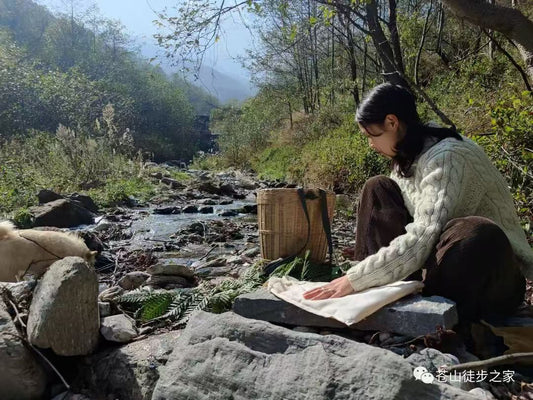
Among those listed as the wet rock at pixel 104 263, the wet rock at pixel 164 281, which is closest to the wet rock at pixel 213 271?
the wet rock at pixel 164 281

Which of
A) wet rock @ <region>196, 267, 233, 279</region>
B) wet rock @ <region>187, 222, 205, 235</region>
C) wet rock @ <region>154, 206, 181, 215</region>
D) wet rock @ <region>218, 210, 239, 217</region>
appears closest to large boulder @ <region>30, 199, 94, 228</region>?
wet rock @ <region>154, 206, 181, 215</region>

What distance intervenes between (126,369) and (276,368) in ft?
3.16

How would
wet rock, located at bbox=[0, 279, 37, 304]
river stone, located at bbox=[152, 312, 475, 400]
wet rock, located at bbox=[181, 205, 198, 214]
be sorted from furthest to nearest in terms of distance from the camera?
wet rock, located at bbox=[181, 205, 198, 214] < wet rock, located at bbox=[0, 279, 37, 304] < river stone, located at bbox=[152, 312, 475, 400]

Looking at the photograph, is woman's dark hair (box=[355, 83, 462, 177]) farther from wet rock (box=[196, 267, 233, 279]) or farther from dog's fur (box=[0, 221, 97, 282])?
dog's fur (box=[0, 221, 97, 282])

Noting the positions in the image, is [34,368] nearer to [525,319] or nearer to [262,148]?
[525,319]

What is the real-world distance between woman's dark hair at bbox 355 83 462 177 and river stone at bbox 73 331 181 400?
4.90ft

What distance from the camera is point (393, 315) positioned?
6.48ft

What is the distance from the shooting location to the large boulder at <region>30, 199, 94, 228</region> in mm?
7094

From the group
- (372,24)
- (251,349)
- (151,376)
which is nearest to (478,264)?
(251,349)

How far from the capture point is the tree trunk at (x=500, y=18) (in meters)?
3.44

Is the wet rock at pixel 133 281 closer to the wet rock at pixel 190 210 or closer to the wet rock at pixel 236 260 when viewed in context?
Answer: the wet rock at pixel 236 260

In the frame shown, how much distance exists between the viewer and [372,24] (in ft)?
23.0

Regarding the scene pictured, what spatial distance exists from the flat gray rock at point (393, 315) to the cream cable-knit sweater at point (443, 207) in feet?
0.42

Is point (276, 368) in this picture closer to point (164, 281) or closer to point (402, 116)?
point (402, 116)
